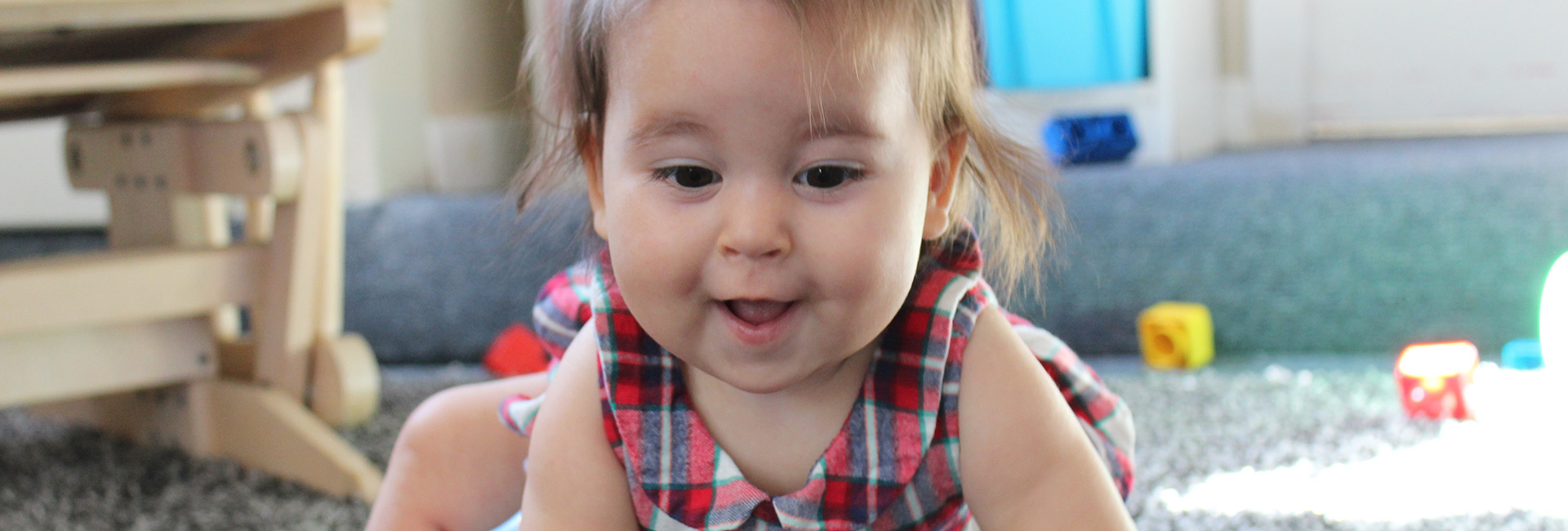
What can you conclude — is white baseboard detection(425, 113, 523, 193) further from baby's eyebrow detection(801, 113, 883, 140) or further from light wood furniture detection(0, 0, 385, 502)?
baby's eyebrow detection(801, 113, 883, 140)

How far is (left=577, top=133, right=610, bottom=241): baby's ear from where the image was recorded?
646 mm

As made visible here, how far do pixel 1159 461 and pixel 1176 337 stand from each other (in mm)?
319

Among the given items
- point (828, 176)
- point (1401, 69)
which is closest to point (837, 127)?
point (828, 176)

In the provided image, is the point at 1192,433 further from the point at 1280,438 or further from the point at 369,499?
the point at 369,499

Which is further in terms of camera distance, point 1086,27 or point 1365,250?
point 1086,27

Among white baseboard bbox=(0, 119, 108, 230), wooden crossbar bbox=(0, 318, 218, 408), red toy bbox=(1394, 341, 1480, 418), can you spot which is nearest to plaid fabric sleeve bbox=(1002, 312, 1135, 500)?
red toy bbox=(1394, 341, 1480, 418)

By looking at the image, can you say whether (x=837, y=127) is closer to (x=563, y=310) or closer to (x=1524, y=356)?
(x=563, y=310)

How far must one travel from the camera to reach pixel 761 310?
562mm

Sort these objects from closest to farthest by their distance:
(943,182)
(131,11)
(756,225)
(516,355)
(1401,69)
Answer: (756,225)
(943,182)
(131,11)
(516,355)
(1401,69)

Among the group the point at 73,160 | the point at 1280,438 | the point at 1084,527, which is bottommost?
the point at 1280,438

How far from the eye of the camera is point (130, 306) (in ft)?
3.65

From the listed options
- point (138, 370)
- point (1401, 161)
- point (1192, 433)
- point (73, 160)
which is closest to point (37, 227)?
point (73, 160)

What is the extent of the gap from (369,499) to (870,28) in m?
0.66

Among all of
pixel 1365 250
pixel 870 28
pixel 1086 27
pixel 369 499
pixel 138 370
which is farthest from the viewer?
pixel 1086 27
